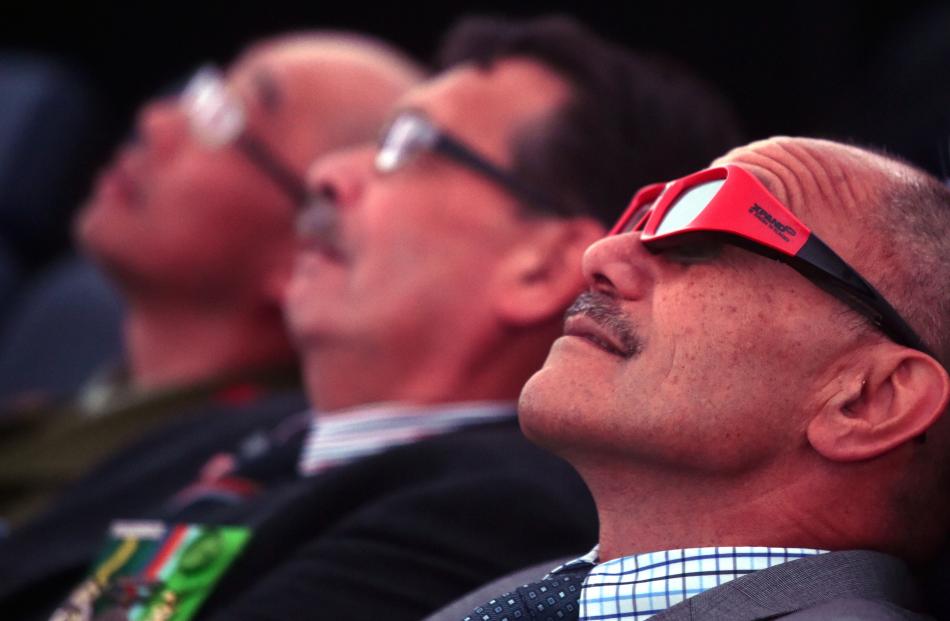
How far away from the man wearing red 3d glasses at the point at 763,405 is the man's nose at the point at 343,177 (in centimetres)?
97

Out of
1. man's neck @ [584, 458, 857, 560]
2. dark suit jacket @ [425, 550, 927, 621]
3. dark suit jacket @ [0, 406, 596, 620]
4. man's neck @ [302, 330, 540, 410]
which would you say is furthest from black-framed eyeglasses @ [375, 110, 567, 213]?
dark suit jacket @ [425, 550, 927, 621]

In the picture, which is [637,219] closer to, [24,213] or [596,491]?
[596,491]

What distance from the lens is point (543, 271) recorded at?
225cm

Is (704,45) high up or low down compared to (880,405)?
down

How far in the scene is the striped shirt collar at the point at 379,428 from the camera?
2215 mm

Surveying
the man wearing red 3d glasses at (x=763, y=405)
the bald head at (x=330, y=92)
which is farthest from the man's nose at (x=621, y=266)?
the bald head at (x=330, y=92)

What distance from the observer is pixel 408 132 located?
236 centimetres

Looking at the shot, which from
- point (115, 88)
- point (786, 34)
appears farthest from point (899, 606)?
point (115, 88)

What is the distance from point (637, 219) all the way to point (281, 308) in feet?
5.50

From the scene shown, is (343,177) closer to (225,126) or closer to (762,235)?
(225,126)

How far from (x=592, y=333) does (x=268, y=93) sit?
177 centimetres

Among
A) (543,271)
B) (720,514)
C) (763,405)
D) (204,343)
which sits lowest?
(204,343)

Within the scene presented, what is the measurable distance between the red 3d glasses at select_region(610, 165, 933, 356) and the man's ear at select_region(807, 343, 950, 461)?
0.07ft

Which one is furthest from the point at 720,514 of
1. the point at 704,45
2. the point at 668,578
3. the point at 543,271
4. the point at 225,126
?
the point at 704,45
